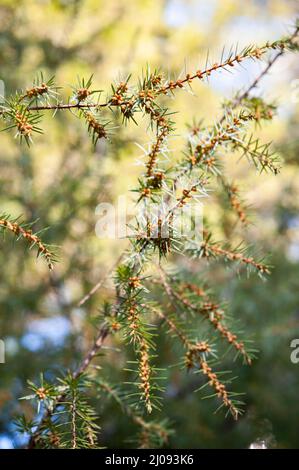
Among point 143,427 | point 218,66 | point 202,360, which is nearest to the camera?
point 218,66

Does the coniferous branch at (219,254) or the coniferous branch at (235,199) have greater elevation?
the coniferous branch at (235,199)

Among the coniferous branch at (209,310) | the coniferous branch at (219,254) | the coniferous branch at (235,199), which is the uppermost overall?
the coniferous branch at (235,199)

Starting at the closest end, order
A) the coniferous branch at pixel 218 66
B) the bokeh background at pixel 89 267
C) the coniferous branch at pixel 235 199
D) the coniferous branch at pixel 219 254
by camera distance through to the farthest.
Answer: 1. the coniferous branch at pixel 218 66
2. the coniferous branch at pixel 219 254
3. the coniferous branch at pixel 235 199
4. the bokeh background at pixel 89 267

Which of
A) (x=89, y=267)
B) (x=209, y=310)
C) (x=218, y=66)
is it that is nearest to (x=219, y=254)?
(x=209, y=310)

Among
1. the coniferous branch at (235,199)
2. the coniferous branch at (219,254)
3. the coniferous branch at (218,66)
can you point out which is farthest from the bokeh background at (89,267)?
the coniferous branch at (218,66)

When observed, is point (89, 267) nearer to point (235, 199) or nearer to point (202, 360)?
point (235, 199)

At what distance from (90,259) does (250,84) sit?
4.07ft

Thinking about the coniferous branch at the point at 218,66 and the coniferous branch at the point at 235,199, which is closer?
the coniferous branch at the point at 218,66

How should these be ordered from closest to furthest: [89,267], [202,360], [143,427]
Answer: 1. [202,360]
2. [143,427]
3. [89,267]

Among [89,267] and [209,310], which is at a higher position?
[89,267]

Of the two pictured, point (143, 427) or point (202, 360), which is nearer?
point (202, 360)

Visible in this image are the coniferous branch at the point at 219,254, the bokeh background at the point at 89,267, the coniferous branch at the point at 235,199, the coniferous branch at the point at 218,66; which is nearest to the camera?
the coniferous branch at the point at 218,66

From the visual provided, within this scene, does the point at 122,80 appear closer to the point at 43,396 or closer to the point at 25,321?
the point at 43,396

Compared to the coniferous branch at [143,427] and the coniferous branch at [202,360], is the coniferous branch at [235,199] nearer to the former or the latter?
the coniferous branch at [202,360]
